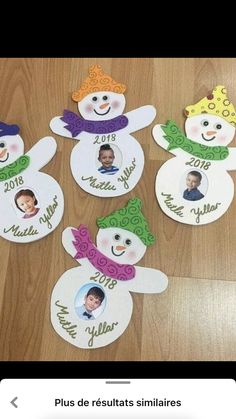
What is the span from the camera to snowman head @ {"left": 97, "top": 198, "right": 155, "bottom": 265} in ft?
2.34

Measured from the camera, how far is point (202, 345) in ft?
2.18

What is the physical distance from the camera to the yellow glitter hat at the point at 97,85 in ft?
2.72

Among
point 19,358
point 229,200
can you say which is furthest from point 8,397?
point 229,200

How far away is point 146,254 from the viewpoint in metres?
0.71

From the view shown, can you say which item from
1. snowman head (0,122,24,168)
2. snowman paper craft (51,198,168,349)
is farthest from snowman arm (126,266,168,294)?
snowman head (0,122,24,168)

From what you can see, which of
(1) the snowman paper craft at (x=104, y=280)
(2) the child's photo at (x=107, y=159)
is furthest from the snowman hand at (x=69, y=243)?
(2) the child's photo at (x=107, y=159)

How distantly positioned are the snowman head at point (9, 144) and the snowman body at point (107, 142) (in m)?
0.07

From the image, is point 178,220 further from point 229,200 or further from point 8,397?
point 8,397

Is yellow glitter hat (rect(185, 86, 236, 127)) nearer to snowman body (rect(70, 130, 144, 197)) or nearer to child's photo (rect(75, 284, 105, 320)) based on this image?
snowman body (rect(70, 130, 144, 197))

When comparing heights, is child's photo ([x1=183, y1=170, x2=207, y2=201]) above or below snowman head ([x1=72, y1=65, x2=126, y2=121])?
below

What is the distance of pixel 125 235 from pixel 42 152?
8.7 inches

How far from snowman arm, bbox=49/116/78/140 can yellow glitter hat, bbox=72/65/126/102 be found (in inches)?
2.2

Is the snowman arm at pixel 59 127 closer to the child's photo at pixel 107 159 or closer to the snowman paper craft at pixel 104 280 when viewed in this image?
the child's photo at pixel 107 159

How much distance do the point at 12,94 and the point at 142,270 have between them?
43 centimetres
